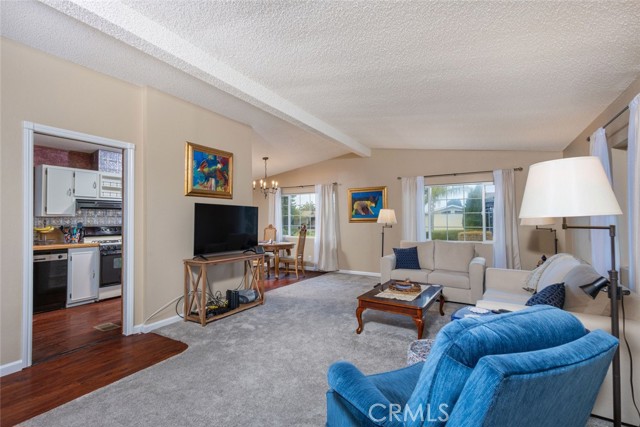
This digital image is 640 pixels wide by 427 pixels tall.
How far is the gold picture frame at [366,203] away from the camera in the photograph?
6.62 metres

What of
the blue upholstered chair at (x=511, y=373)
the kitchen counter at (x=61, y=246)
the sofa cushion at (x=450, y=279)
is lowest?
the sofa cushion at (x=450, y=279)

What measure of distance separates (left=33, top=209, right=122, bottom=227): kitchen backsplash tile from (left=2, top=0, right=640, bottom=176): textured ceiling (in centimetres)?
289

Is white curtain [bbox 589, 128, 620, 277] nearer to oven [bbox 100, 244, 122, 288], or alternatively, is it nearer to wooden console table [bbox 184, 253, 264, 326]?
wooden console table [bbox 184, 253, 264, 326]

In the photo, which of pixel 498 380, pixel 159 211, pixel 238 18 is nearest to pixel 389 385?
pixel 498 380

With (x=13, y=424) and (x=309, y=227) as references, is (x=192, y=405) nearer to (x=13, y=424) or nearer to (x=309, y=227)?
(x=13, y=424)

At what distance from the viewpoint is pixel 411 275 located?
467cm

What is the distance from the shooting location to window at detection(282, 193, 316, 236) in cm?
767

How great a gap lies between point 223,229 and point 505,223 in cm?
460

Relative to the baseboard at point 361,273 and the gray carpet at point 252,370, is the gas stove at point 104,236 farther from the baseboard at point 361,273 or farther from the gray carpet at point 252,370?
the baseboard at point 361,273

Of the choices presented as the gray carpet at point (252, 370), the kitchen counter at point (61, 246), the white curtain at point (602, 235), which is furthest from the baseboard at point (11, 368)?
the white curtain at point (602, 235)

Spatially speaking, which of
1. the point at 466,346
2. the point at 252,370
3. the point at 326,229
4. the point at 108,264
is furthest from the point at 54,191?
the point at 466,346

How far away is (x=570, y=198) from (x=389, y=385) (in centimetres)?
124

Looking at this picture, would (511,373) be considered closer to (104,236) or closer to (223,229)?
(223,229)

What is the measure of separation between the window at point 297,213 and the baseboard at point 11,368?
567cm
